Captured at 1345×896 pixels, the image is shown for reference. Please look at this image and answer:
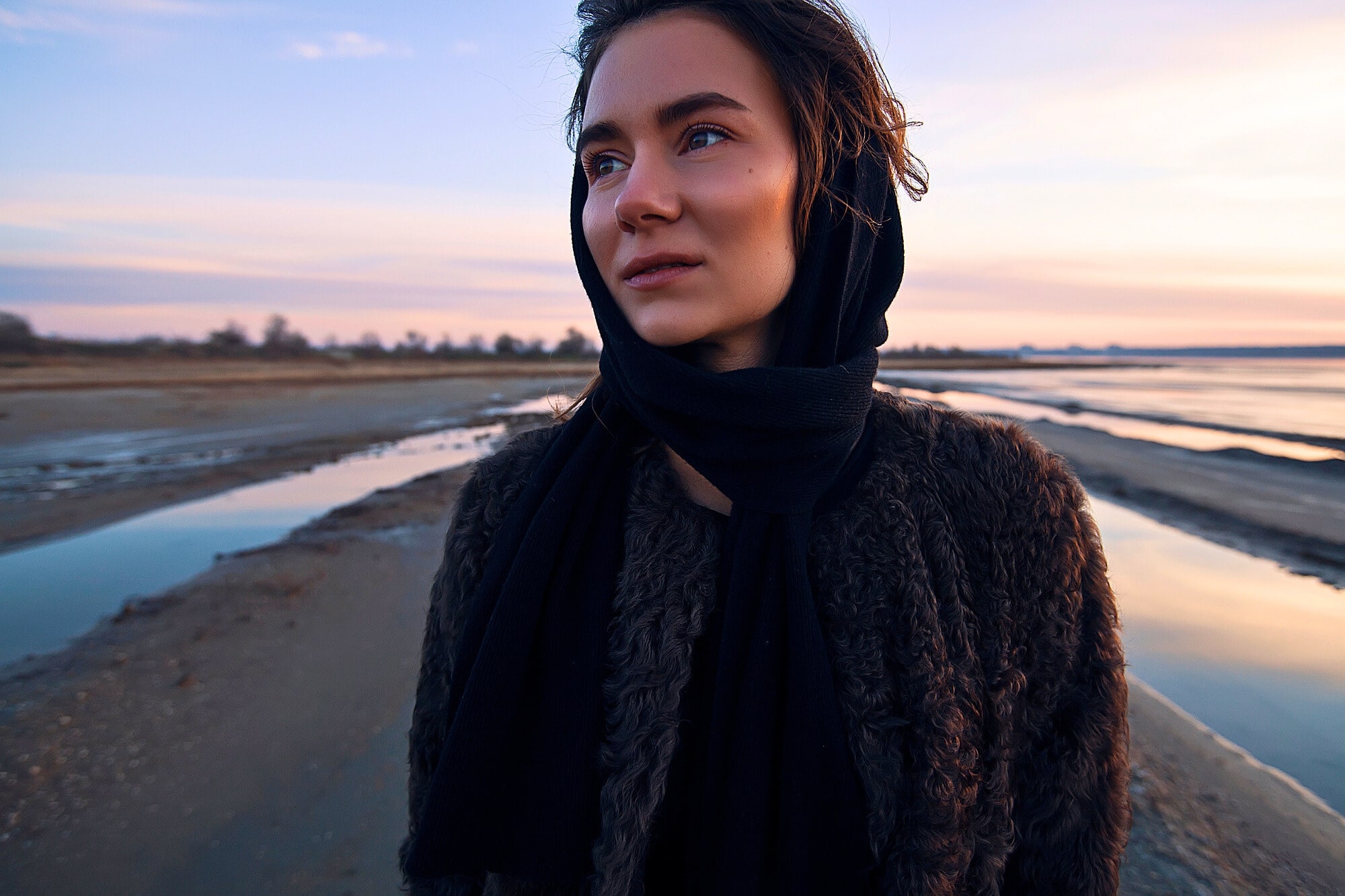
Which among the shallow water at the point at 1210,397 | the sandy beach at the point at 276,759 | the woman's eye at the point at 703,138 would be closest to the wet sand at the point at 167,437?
the woman's eye at the point at 703,138

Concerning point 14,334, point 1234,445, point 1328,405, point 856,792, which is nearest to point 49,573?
point 856,792

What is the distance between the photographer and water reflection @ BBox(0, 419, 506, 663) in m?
4.66

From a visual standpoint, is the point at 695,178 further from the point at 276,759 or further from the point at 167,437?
the point at 167,437

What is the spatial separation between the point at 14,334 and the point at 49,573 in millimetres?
41568

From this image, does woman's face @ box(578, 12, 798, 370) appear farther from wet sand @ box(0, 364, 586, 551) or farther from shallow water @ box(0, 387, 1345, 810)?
shallow water @ box(0, 387, 1345, 810)

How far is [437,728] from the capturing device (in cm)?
125

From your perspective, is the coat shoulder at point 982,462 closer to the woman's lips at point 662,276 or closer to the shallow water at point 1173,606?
the woman's lips at point 662,276

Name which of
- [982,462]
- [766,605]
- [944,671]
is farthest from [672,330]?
[944,671]

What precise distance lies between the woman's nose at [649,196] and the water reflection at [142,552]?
513 cm

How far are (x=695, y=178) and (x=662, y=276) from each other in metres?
0.17

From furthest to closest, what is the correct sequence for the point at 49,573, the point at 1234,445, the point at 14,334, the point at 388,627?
the point at 14,334 → the point at 1234,445 → the point at 49,573 → the point at 388,627

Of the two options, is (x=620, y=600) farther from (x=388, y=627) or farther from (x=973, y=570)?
(x=388, y=627)

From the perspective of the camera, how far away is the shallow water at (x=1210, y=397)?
57.7 ft

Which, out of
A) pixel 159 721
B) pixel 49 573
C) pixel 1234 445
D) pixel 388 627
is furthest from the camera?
pixel 1234 445
